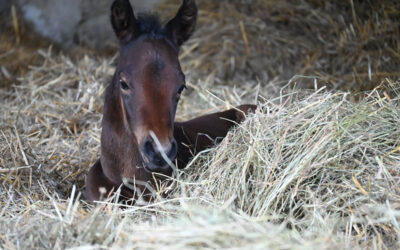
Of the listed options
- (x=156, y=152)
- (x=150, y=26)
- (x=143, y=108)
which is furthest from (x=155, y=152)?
(x=150, y=26)

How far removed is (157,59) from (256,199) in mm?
1240

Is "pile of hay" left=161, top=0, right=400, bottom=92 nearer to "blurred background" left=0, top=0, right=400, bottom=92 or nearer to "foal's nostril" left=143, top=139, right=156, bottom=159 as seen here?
"blurred background" left=0, top=0, right=400, bottom=92

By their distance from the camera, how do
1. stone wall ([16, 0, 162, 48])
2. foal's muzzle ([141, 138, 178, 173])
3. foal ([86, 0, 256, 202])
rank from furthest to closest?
stone wall ([16, 0, 162, 48]), foal ([86, 0, 256, 202]), foal's muzzle ([141, 138, 178, 173])

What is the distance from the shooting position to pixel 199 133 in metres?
4.19

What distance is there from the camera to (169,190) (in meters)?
4.06

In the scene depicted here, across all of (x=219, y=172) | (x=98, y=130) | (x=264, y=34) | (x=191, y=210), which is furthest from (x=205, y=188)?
(x=264, y=34)

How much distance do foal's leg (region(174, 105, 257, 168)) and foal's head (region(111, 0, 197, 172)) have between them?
1.92 feet

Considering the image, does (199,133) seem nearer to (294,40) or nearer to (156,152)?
(156,152)

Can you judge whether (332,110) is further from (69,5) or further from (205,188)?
(69,5)

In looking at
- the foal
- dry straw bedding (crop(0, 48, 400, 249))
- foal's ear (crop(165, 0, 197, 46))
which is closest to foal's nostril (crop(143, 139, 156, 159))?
the foal

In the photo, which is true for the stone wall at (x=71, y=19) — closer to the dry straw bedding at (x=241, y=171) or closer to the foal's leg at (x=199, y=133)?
the dry straw bedding at (x=241, y=171)

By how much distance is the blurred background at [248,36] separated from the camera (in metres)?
7.37

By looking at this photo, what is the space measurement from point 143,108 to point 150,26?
866 millimetres

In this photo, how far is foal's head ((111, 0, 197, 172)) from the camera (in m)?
3.48
